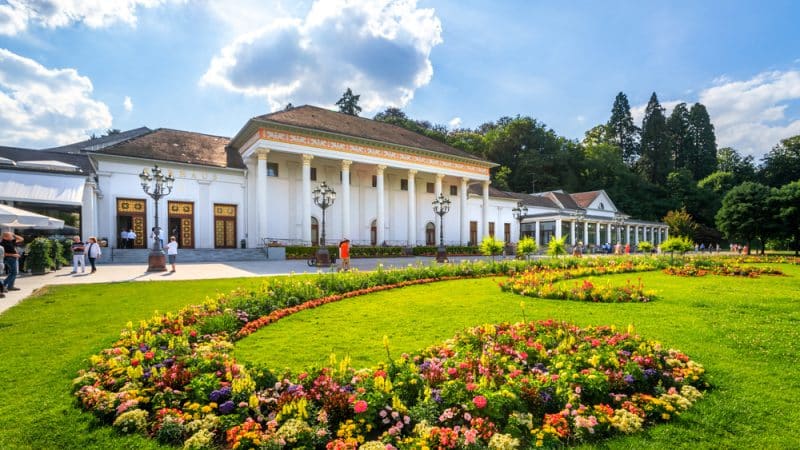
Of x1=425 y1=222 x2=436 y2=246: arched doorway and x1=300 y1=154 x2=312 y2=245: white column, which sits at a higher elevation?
x1=300 y1=154 x2=312 y2=245: white column

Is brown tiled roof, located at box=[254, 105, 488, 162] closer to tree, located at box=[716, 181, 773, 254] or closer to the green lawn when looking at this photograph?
the green lawn

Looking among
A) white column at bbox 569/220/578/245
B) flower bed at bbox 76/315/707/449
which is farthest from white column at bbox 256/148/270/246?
white column at bbox 569/220/578/245

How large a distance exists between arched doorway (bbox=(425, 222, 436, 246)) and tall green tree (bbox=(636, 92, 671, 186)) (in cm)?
5245

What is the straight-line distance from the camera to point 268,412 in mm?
3273

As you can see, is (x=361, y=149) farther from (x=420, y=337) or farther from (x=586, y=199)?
(x=586, y=199)

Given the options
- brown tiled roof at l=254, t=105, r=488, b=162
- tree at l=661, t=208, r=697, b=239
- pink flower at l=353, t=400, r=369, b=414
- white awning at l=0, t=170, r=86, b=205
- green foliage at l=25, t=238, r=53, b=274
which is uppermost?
brown tiled roof at l=254, t=105, r=488, b=162

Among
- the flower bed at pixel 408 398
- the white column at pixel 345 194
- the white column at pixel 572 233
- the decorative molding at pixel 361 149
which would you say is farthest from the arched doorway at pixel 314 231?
the white column at pixel 572 233

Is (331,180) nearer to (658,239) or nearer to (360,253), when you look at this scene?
(360,253)

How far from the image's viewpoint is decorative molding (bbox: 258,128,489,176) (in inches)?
1021

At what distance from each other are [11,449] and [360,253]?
77.2ft

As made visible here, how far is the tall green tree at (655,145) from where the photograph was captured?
6831 cm

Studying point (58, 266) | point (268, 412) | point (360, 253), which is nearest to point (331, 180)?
point (360, 253)

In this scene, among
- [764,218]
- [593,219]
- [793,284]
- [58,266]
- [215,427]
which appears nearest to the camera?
[215,427]

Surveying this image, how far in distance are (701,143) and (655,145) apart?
1000 cm
